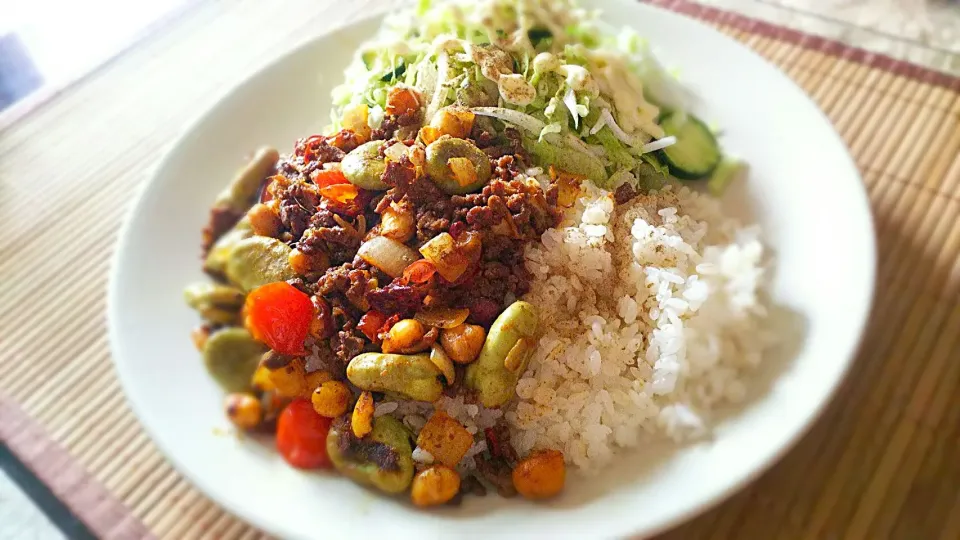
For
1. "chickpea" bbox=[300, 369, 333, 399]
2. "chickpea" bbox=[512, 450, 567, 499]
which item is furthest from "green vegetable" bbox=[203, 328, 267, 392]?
"chickpea" bbox=[512, 450, 567, 499]

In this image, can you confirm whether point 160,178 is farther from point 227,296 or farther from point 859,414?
point 859,414

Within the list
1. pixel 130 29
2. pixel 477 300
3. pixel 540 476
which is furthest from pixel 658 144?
pixel 130 29

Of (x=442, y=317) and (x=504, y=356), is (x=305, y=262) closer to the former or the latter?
(x=442, y=317)

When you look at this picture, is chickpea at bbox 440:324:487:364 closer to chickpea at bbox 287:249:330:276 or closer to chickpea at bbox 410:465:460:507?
chickpea at bbox 410:465:460:507

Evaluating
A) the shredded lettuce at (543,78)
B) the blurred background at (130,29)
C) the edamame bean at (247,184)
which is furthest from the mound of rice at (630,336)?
the blurred background at (130,29)

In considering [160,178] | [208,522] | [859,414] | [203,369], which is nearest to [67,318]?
[160,178]

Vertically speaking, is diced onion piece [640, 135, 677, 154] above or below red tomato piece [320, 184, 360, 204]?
below
